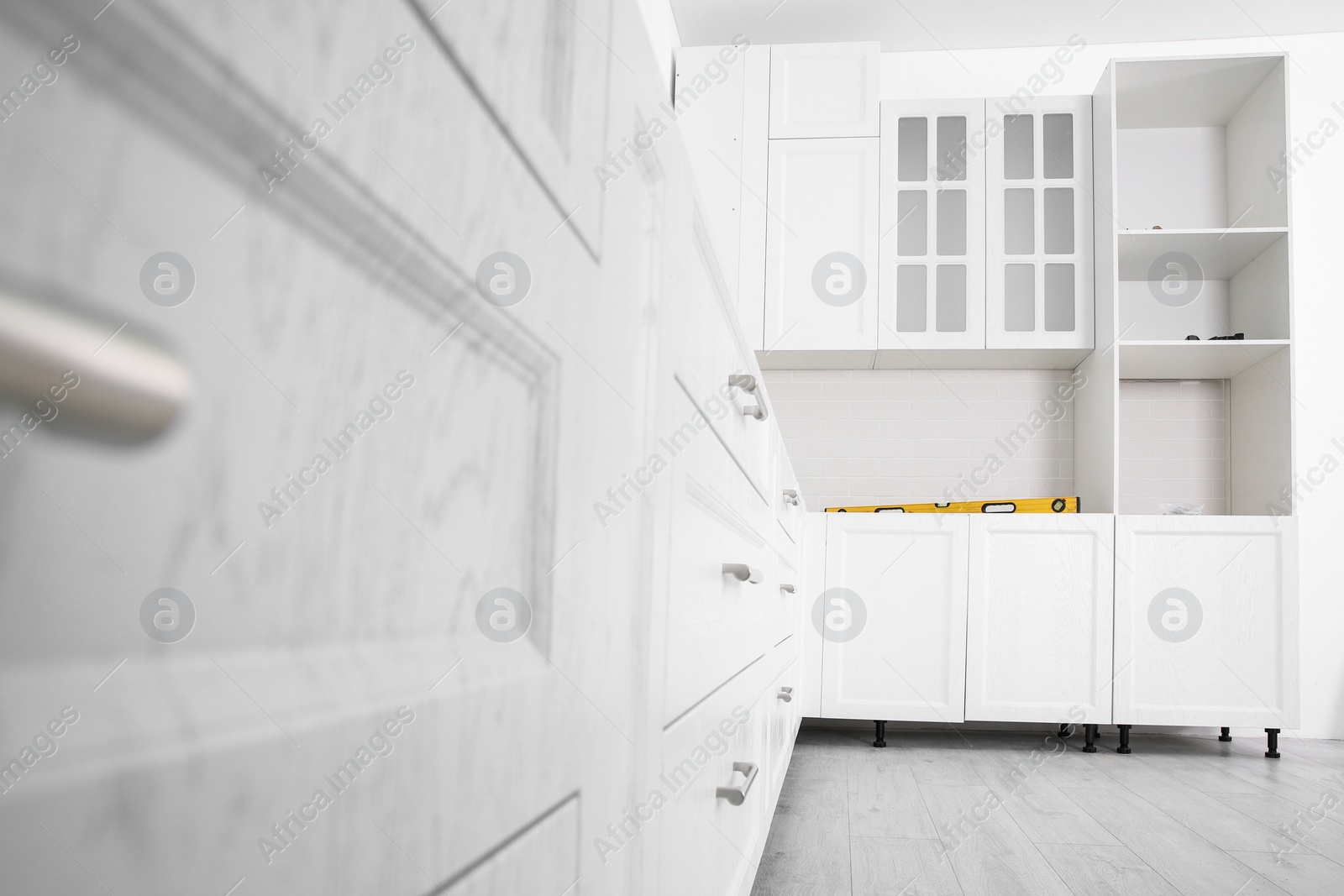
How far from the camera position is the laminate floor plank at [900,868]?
5.22 feet

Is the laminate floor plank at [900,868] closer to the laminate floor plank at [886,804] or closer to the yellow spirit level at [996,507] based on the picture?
the laminate floor plank at [886,804]

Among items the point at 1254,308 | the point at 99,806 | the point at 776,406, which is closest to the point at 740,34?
the point at 776,406

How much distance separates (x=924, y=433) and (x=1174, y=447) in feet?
3.26

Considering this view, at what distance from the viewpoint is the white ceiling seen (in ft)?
12.8

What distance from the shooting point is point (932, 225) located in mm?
3732

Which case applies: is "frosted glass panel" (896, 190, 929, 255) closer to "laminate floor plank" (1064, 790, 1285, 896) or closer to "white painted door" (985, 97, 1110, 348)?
"white painted door" (985, 97, 1110, 348)

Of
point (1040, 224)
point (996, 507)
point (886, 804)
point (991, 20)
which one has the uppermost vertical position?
point (991, 20)

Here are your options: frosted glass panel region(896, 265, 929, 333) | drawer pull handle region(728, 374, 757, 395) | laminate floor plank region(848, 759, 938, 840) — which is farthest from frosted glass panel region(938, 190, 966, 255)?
drawer pull handle region(728, 374, 757, 395)

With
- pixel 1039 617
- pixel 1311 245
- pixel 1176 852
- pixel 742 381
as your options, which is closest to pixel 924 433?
pixel 1039 617

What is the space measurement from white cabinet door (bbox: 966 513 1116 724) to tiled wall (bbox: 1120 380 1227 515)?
635 millimetres

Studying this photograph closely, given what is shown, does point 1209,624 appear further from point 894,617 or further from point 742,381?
point 742,381

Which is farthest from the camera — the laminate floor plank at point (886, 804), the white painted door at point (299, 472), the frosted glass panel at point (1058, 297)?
the frosted glass panel at point (1058, 297)

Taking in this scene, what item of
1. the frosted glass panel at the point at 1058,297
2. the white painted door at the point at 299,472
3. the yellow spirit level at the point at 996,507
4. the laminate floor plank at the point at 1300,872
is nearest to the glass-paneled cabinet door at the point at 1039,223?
the frosted glass panel at the point at 1058,297

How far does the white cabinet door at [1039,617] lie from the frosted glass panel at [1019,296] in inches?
31.9
